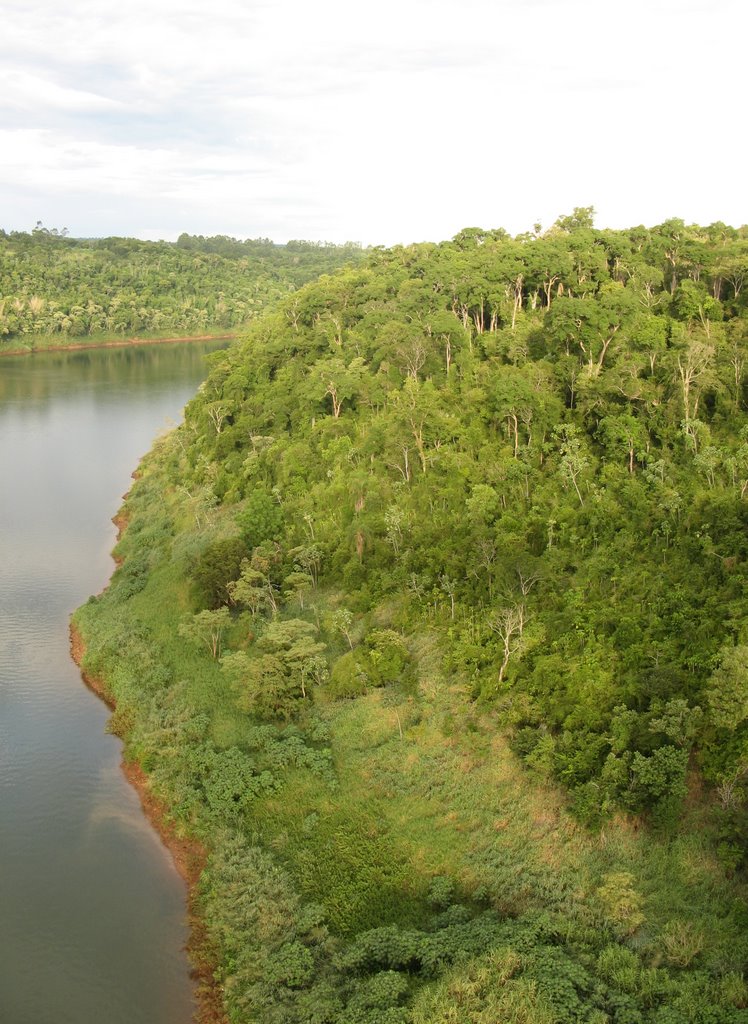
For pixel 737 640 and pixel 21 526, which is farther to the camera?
pixel 21 526

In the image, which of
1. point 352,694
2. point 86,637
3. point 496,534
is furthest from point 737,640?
point 86,637

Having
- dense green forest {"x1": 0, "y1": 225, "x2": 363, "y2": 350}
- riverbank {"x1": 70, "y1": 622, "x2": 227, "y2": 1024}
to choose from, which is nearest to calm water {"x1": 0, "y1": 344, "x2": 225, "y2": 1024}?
riverbank {"x1": 70, "y1": 622, "x2": 227, "y2": 1024}

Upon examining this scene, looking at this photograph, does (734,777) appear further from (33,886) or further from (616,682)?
(33,886)

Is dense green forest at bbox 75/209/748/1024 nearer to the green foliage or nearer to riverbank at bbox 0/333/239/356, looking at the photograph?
the green foliage

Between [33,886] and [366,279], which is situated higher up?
[366,279]

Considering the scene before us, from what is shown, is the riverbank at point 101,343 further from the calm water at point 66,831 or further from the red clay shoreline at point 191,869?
the red clay shoreline at point 191,869

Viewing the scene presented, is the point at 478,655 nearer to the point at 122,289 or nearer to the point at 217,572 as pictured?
the point at 217,572
